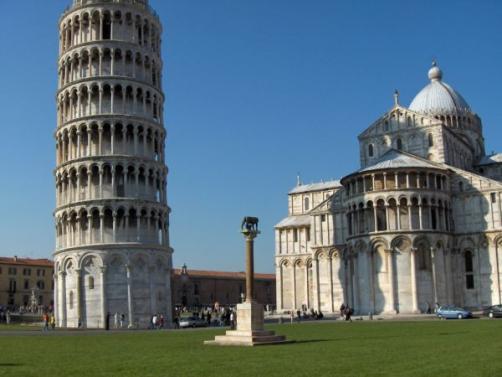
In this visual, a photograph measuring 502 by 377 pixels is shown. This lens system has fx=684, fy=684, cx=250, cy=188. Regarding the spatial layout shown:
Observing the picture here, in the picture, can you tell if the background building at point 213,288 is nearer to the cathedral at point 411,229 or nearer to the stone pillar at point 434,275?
the cathedral at point 411,229

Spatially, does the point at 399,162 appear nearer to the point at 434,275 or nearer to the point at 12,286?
the point at 434,275

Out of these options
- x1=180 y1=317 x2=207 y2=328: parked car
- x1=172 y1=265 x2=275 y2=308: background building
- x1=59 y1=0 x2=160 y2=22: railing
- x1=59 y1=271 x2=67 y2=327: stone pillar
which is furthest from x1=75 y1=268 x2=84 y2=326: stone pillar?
x1=172 y1=265 x2=275 y2=308: background building

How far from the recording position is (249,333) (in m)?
28.0

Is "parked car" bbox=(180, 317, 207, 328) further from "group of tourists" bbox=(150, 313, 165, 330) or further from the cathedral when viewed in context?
the cathedral

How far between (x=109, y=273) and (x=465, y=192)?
32927mm

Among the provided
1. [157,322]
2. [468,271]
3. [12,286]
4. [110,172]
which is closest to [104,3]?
[110,172]

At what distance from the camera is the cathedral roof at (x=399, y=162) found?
61.0 meters

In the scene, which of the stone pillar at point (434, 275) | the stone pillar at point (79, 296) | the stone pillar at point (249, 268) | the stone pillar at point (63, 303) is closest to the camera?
the stone pillar at point (249, 268)

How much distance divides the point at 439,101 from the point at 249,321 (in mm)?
56637

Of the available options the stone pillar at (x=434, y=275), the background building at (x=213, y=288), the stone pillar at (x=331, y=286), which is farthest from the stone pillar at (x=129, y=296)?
the background building at (x=213, y=288)

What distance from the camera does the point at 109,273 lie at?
54438 mm

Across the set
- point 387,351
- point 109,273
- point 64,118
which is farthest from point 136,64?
point 387,351

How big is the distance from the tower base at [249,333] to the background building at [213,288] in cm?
9175

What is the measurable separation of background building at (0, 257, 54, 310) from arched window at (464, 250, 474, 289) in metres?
75.2
